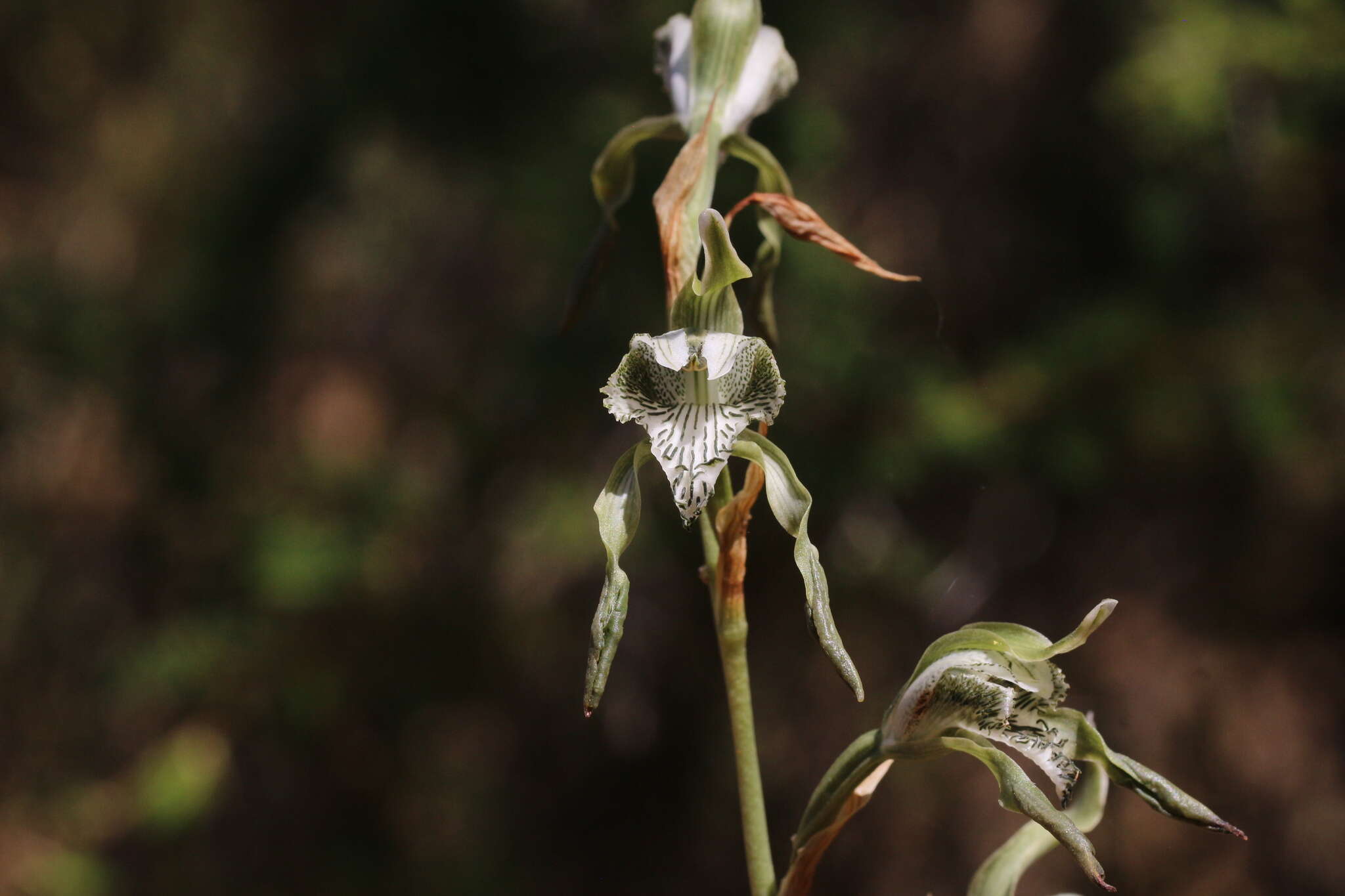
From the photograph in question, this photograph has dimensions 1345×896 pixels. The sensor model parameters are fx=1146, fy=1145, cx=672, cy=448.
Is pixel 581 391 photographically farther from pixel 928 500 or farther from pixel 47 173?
Answer: pixel 47 173

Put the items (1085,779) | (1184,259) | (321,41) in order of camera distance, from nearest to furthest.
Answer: (1085,779), (1184,259), (321,41)

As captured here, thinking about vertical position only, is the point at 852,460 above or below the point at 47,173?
below

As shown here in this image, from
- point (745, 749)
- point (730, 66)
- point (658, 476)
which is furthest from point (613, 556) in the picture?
point (658, 476)

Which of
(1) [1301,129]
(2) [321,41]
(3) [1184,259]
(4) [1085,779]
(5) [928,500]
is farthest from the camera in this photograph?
(2) [321,41]

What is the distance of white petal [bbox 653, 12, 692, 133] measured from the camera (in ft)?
4.35

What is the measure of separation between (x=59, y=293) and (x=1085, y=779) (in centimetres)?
349

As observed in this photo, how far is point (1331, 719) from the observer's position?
3.88 metres

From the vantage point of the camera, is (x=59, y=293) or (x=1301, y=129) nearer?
(x=1301, y=129)

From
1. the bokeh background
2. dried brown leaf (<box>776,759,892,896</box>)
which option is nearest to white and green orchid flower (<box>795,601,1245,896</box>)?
dried brown leaf (<box>776,759,892,896</box>)

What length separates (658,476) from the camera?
300cm

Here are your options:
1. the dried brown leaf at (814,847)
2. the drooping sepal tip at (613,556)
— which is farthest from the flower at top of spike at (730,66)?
the dried brown leaf at (814,847)

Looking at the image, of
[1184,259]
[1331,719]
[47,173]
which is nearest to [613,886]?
[1331,719]

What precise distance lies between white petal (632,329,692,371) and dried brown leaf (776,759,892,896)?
423mm

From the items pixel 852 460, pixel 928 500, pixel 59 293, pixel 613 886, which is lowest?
pixel 613 886
